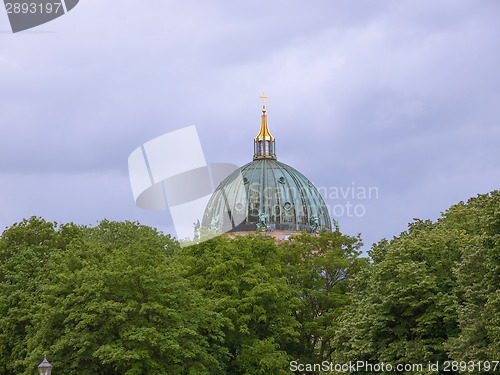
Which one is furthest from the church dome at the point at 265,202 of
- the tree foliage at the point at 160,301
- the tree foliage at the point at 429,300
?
the tree foliage at the point at 429,300

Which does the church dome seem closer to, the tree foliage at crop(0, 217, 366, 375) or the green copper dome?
the green copper dome

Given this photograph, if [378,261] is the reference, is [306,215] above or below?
above

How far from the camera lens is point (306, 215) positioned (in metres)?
142

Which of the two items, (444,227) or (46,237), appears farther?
(46,237)

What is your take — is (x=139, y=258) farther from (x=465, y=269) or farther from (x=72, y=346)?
(x=465, y=269)

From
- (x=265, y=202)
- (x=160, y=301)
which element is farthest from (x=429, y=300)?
(x=265, y=202)

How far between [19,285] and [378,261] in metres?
21.0

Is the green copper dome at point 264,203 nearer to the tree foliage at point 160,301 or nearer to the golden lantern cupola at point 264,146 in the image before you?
the golden lantern cupola at point 264,146

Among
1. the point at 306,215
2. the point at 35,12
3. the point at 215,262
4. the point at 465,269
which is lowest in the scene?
the point at 465,269

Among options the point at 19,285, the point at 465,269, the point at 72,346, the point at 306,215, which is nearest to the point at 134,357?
the point at 72,346

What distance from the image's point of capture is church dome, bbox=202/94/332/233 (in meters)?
140

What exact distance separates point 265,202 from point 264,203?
205 mm

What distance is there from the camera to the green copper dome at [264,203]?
140 m

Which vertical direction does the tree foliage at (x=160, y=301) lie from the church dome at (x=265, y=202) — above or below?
below
